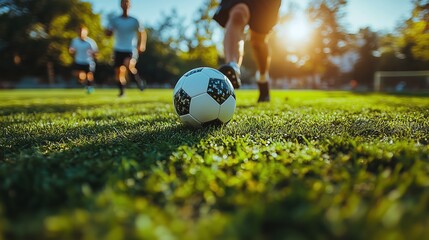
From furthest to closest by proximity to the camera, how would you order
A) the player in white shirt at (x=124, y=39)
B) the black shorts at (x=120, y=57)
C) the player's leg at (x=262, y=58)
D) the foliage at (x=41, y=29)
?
the foliage at (x=41, y=29) < the black shorts at (x=120, y=57) < the player in white shirt at (x=124, y=39) < the player's leg at (x=262, y=58)

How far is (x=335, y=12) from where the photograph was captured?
1601 inches

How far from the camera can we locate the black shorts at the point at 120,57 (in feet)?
30.2

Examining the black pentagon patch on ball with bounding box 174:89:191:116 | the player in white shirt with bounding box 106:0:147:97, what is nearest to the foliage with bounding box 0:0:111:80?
the player in white shirt with bounding box 106:0:147:97

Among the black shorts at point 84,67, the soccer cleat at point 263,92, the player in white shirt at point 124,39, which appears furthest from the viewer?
the black shorts at point 84,67

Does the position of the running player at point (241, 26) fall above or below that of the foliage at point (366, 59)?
below

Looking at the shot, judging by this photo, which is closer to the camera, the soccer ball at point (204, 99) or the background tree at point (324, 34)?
the soccer ball at point (204, 99)

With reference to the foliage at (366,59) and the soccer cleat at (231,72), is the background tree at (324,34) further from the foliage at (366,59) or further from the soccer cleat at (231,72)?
the soccer cleat at (231,72)

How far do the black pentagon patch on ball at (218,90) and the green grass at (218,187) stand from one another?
1.69ft

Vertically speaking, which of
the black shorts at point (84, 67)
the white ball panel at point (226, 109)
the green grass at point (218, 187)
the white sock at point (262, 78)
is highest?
the black shorts at point (84, 67)

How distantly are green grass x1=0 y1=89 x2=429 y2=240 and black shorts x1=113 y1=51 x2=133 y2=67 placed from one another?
24.0ft

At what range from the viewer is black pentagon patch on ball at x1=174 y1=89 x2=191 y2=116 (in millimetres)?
2732

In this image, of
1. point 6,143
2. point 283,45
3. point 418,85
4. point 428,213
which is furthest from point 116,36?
point 283,45

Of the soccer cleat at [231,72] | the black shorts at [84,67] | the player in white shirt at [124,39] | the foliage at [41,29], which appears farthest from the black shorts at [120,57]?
the foliage at [41,29]

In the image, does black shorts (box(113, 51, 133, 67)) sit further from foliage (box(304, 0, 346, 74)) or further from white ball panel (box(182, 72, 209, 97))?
foliage (box(304, 0, 346, 74))
